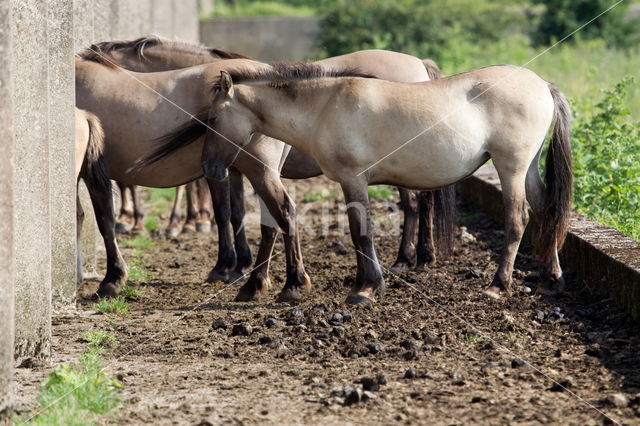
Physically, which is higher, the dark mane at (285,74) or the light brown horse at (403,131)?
the dark mane at (285,74)

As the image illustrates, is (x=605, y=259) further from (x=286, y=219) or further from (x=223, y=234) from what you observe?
(x=223, y=234)

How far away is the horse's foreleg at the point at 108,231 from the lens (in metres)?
7.27

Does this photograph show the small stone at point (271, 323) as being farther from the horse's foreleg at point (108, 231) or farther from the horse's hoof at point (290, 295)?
the horse's foreleg at point (108, 231)

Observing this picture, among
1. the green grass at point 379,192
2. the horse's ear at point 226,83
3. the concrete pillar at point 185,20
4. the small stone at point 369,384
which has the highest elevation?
the concrete pillar at point 185,20

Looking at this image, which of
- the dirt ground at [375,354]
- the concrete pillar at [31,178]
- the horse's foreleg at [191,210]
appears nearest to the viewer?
the dirt ground at [375,354]

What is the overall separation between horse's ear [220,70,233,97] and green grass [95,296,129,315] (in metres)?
1.74

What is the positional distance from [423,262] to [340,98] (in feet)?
6.53

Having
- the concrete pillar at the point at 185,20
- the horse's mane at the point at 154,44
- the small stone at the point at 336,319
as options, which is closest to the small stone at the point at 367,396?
the small stone at the point at 336,319

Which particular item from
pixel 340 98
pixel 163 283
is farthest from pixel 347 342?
pixel 163 283

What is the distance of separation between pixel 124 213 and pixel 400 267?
402 cm

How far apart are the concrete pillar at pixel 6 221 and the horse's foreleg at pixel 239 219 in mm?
3828

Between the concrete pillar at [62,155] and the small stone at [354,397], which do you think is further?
the concrete pillar at [62,155]

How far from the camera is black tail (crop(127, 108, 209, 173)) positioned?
7098 millimetres

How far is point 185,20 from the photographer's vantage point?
24531 mm
